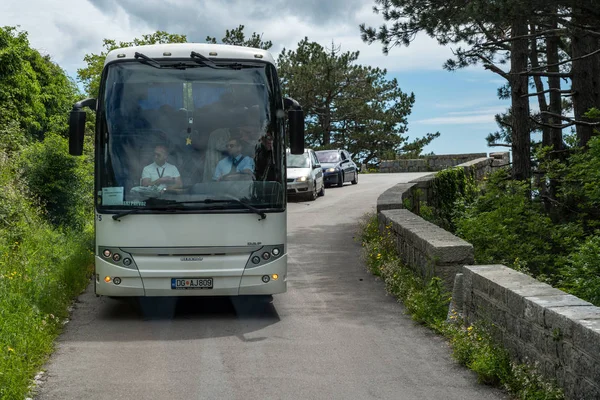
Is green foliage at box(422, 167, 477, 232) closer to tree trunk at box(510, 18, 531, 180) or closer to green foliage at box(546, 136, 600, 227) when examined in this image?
tree trunk at box(510, 18, 531, 180)

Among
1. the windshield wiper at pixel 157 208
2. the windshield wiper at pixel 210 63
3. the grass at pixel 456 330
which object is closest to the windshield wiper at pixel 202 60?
the windshield wiper at pixel 210 63

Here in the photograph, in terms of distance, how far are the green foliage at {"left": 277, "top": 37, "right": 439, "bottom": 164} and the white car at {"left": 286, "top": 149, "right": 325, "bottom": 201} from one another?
30296mm

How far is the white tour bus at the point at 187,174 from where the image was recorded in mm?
9672

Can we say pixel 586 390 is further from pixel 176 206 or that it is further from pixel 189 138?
pixel 189 138

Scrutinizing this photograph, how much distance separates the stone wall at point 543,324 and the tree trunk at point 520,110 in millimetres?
13976

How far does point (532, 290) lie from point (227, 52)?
485 cm

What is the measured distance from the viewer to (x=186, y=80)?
9.97 metres

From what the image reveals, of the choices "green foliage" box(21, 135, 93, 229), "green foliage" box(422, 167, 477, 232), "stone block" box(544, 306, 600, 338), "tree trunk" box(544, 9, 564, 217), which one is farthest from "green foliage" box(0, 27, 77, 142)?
"stone block" box(544, 306, 600, 338)

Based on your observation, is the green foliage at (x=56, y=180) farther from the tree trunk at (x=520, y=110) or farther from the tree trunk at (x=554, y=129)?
the tree trunk at (x=520, y=110)

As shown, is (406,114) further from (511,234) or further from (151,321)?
(151,321)

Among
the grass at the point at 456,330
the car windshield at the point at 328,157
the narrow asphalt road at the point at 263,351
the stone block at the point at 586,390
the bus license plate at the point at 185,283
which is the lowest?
the narrow asphalt road at the point at 263,351

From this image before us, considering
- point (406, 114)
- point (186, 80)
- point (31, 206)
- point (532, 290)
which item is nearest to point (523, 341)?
point (532, 290)

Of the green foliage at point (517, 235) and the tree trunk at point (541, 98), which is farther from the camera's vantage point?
the tree trunk at point (541, 98)

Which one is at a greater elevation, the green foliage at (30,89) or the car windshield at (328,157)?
the green foliage at (30,89)
